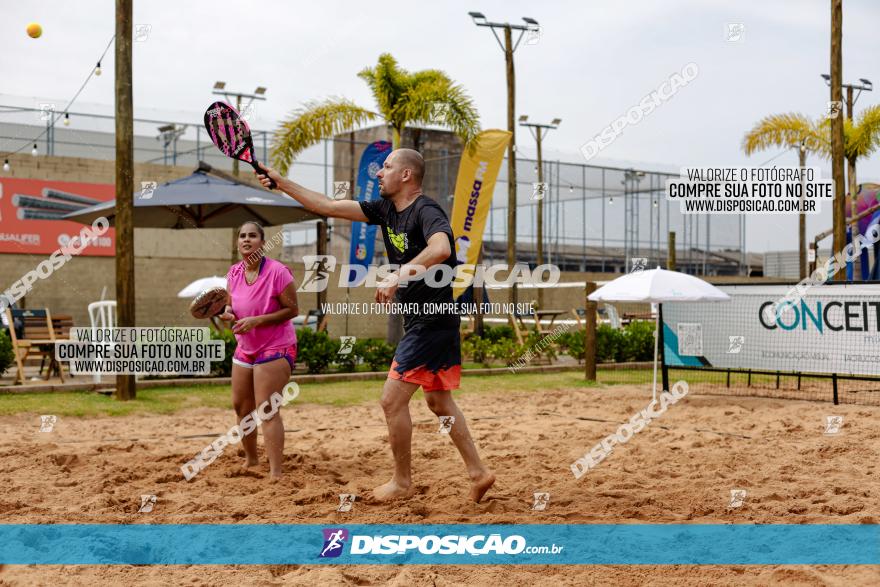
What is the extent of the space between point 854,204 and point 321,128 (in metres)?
13.2

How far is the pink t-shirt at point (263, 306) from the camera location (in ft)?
20.2

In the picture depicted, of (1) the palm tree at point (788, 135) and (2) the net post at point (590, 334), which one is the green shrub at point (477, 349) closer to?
(2) the net post at point (590, 334)

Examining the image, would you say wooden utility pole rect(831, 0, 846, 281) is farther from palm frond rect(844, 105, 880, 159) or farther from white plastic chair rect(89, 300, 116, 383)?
white plastic chair rect(89, 300, 116, 383)

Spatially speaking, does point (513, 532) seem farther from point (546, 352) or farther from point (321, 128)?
point (321, 128)

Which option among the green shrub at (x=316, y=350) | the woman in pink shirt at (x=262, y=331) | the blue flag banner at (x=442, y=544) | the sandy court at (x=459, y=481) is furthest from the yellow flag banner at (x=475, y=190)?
the blue flag banner at (x=442, y=544)

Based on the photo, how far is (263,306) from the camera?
614 cm

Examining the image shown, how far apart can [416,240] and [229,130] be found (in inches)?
53.2

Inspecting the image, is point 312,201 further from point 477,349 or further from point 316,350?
point 477,349

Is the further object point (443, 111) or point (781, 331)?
point (443, 111)

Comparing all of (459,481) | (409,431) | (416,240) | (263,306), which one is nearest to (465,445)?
(409,431)

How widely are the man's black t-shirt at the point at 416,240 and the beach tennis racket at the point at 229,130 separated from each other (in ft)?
2.63

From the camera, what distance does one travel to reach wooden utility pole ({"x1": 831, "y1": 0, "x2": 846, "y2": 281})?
54.3 feet

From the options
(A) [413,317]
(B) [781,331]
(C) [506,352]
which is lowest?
(C) [506,352]

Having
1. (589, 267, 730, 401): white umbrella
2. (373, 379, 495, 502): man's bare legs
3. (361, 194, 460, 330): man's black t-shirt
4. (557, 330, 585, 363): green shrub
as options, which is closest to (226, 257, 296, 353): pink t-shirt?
(361, 194, 460, 330): man's black t-shirt
